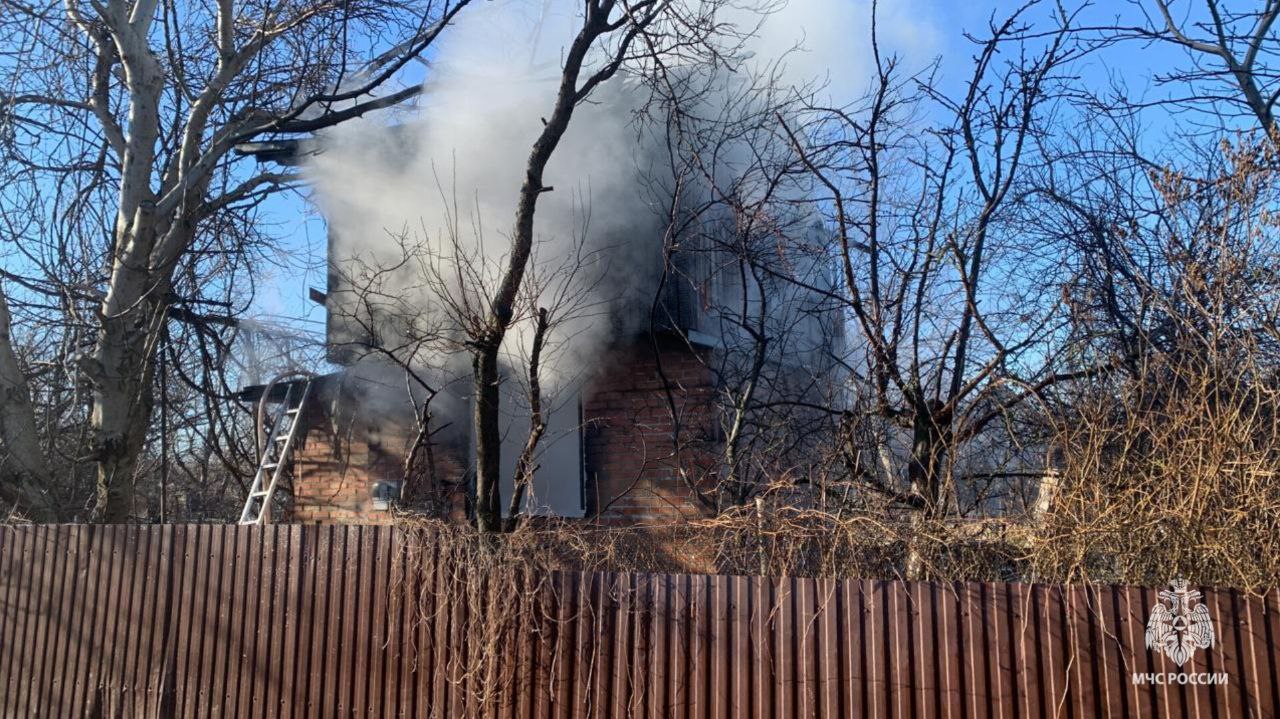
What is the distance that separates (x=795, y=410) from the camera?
8.32 meters

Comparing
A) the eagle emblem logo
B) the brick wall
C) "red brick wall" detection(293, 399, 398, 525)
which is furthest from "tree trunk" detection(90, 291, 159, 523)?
the eagle emblem logo

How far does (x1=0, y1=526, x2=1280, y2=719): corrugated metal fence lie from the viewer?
4.08 meters

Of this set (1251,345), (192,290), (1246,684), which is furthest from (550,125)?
(192,290)

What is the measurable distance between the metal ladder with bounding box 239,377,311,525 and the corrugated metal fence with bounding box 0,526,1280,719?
5.01ft

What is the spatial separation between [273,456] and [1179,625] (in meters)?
7.72

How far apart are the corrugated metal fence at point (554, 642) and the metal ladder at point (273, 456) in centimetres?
Result: 153

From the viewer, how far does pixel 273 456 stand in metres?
9.08

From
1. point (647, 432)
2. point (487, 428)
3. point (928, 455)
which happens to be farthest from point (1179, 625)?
point (647, 432)

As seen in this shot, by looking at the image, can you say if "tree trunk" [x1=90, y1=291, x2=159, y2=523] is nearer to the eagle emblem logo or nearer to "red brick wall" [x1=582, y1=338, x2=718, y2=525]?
"red brick wall" [x1=582, y1=338, x2=718, y2=525]

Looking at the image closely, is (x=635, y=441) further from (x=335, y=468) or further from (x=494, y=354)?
(x=335, y=468)

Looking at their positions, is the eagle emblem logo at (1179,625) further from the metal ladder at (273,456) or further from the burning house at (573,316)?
the metal ladder at (273,456)

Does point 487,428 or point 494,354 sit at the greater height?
point 494,354

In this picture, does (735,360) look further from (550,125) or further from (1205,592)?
(1205,592)

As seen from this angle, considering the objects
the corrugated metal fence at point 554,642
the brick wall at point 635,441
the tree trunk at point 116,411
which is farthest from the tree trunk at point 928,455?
the tree trunk at point 116,411
